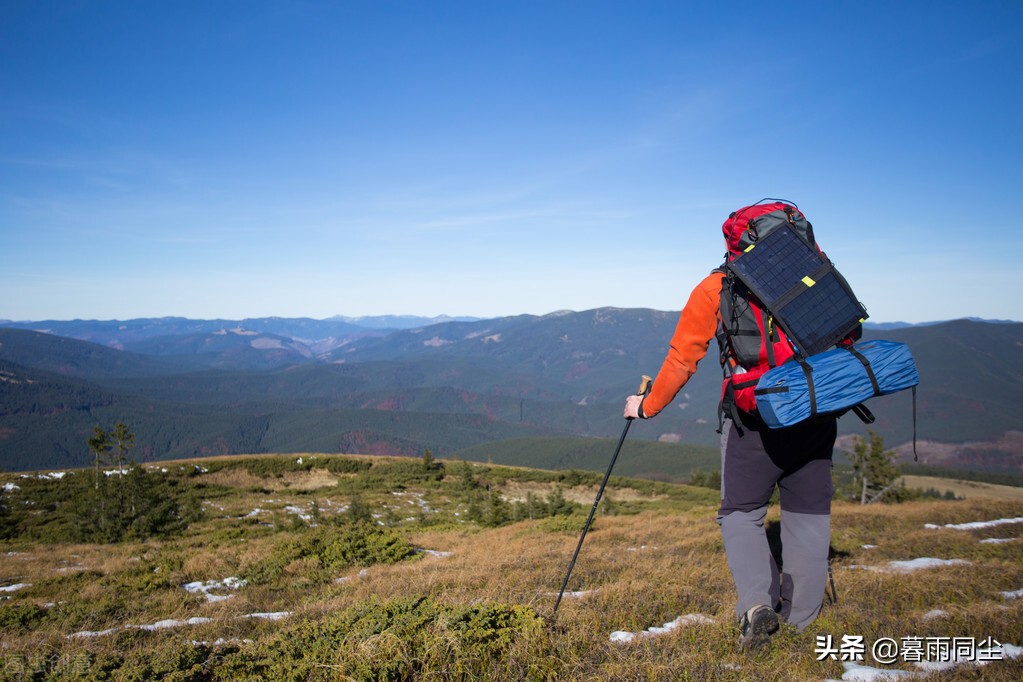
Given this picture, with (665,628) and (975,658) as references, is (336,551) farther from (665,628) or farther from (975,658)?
(975,658)

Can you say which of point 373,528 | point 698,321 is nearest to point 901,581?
point 698,321

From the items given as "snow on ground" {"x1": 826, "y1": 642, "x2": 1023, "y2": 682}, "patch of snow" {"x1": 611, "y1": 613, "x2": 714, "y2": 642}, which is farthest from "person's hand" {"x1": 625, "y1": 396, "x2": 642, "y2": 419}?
"snow on ground" {"x1": 826, "y1": 642, "x2": 1023, "y2": 682}

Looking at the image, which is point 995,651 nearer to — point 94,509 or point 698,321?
point 698,321

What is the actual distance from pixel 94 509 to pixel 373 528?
455 inches

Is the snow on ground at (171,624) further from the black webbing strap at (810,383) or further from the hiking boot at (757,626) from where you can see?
the black webbing strap at (810,383)

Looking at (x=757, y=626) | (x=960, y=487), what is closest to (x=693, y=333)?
(x=757, y=626)

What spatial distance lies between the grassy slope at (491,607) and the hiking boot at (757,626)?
0.11 meters

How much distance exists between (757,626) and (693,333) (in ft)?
7.50

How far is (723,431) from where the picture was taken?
4.51 metres

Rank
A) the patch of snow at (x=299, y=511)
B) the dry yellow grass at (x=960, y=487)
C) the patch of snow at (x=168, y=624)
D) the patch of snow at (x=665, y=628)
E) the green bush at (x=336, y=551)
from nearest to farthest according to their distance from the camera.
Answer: the patch of snow at (x=665, y=628) → the patch of snow at (x=168, y=624) → the green bush at (x=336, y=551) → the patch of snow at (x=299, y=511) → the dry yellow grass at (x=960, y=487)

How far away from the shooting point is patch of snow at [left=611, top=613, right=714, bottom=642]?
440 centimetres

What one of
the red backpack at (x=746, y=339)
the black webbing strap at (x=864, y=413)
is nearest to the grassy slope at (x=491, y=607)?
the black webbing strap at (x=864, y=413)

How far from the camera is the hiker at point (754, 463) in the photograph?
12.9 ft

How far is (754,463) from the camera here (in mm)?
4105
